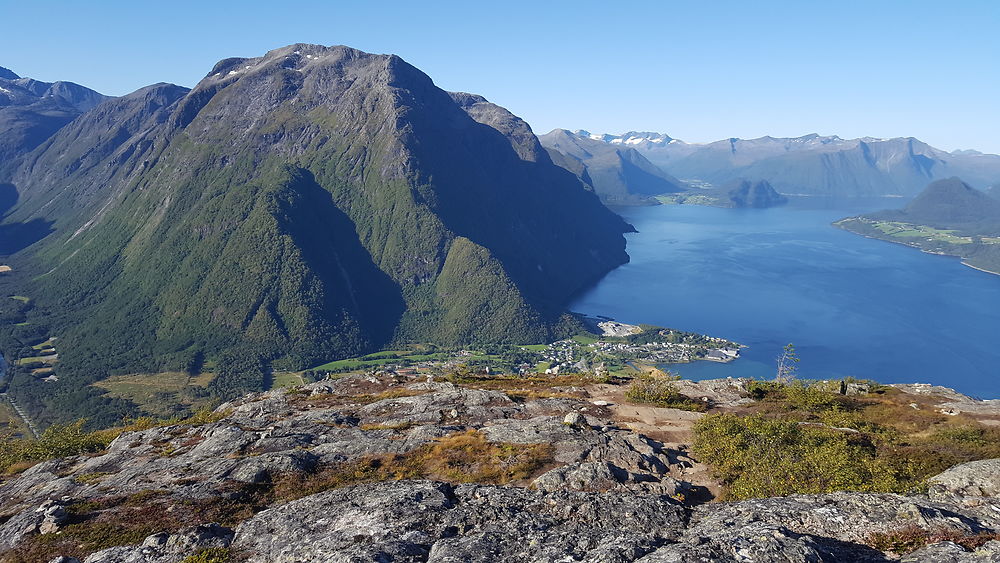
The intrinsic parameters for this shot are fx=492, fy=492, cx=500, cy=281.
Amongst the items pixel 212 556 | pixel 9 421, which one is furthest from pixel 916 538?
pixel 9 421

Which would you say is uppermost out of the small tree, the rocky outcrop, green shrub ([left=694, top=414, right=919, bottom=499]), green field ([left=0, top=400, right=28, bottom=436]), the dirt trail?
the rocky outcrop

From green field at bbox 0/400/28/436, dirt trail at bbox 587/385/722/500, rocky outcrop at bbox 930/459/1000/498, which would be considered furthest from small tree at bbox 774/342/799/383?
green field at bbox 0/400/28/436

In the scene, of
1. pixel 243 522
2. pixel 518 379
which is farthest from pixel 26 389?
pixel 243 522

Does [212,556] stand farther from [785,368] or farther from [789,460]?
[785,368]

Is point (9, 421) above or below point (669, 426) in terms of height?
below

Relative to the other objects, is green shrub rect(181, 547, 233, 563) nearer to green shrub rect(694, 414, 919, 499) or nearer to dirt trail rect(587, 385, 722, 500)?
dirt trail rect(587, 385, 722, 500)

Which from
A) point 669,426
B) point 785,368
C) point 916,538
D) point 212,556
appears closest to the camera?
point 916,538

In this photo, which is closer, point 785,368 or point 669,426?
point 669,426

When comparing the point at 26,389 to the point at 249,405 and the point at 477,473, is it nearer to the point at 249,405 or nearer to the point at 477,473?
the point at 249,405
